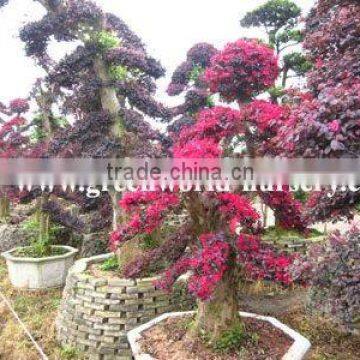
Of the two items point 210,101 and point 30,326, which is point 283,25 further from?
Answer: point 30,326

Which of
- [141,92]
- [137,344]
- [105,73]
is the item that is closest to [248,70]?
[141,92]

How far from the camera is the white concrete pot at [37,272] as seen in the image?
574 centimetres

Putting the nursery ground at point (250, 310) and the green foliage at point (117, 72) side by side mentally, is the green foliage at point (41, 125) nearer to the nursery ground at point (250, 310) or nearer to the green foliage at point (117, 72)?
the green foliage at point (117, 72)

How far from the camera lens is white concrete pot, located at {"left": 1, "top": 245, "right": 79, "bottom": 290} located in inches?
226

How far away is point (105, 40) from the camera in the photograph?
434cm

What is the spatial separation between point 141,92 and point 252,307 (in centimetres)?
242

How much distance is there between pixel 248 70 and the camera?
12.6ft

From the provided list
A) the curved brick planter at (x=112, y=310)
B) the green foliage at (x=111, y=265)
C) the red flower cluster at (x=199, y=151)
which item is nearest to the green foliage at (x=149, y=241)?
the green foliage at (x=111, y=265)

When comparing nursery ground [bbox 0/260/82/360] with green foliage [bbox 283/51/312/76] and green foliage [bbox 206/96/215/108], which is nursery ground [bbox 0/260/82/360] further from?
green foliage [bbox 283/51/312/76]

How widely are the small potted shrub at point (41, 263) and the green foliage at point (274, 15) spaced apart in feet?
11.8

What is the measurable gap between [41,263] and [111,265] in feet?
4.74

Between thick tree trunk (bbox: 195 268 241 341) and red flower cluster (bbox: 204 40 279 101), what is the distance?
5.25ft

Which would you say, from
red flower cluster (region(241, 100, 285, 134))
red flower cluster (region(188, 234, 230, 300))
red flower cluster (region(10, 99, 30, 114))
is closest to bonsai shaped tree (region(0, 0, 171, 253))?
red flower cluster (region(241, 100, 285, 134))

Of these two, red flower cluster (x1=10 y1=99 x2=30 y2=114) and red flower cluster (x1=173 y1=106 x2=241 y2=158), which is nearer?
red flower cluster (x1=173 y1=106 x2=241 y2=158)
